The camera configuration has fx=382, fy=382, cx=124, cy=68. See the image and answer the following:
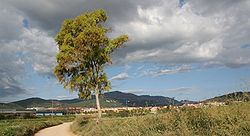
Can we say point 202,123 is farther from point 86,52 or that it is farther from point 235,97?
point 86,52

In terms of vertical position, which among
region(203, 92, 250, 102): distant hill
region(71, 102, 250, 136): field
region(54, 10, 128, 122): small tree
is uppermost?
region(54, 10, 128, 122): small tree

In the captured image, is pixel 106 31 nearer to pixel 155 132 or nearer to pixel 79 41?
pixel 79 41

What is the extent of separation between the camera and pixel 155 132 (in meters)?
12.5

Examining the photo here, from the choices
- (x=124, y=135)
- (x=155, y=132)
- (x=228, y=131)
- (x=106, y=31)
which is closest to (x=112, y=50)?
(x=106, y=31)

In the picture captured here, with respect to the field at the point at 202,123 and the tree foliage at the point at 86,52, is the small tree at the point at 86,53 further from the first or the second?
the field at the point at 202,123

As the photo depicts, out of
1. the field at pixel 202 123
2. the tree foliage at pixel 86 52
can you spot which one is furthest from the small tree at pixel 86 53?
the field at pixel 202 123

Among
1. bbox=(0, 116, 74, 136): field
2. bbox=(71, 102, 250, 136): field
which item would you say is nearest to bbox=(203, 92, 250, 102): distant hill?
bbox=(71, 102, 250, 136): field

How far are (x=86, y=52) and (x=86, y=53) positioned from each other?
0.10m

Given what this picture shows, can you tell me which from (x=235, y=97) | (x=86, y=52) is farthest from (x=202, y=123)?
Result: (x=86, y=52)

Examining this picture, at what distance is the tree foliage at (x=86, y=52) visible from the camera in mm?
31453

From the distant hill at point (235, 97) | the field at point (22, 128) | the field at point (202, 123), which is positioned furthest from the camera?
the field at point (22, 128)

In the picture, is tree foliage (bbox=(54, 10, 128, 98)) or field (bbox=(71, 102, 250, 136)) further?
tree foliage (bbox=(54, 10, 128, 98))

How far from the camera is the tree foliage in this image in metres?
31.5

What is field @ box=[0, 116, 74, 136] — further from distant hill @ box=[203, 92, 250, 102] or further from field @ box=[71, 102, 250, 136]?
Result: distant hill @ box=[203, 92, 250, 102]
